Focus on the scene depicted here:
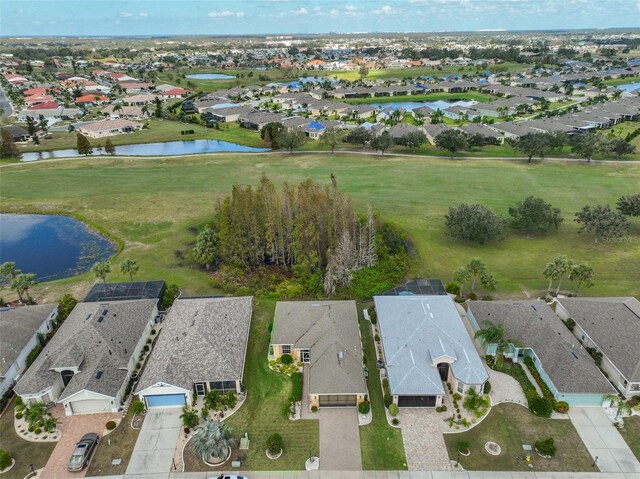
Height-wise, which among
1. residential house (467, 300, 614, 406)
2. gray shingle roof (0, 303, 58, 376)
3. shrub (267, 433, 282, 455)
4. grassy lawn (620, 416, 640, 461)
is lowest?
grassy lawn (620, 416, 640, 461)

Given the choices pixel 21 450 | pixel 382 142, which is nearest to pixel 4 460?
pixel 21 450

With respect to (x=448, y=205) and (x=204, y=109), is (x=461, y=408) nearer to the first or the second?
(x=448, y=205)

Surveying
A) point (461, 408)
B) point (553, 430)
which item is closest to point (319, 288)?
point (461, 408)

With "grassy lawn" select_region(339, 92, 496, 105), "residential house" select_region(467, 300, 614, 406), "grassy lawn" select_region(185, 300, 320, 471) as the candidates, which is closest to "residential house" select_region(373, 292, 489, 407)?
"residential house" select_region(467, 300, 614, 406)

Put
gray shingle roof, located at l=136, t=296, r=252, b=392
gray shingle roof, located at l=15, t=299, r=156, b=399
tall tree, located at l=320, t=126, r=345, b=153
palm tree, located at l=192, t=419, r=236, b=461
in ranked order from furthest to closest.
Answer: tall tree, located at l=320, t=126, r=345, b=153 < gray shingle roof, located at l=136, t=296, r=252, b=392 < gray shingle roof, located at l=15, t=299, r=156, b=399 < palm tree, located at l=192, t=419, r=236, b=461

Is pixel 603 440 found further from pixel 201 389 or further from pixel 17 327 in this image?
pixel 17 327

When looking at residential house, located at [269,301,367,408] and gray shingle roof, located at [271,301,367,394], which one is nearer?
residential house, located at [269,301,367,408]

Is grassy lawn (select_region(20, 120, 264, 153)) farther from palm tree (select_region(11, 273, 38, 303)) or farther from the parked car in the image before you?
the parked car

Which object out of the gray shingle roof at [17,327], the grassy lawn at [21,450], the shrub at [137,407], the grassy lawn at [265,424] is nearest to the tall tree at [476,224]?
the grassy lawn at [265,424]

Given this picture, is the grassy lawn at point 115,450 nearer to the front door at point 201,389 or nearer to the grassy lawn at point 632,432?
the front door at point 201,389

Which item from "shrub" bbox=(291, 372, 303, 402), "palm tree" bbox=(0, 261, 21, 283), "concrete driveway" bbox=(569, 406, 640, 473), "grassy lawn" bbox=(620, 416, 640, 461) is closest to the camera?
"concrete driveway" bbox=(569, 406, 640, 473)
